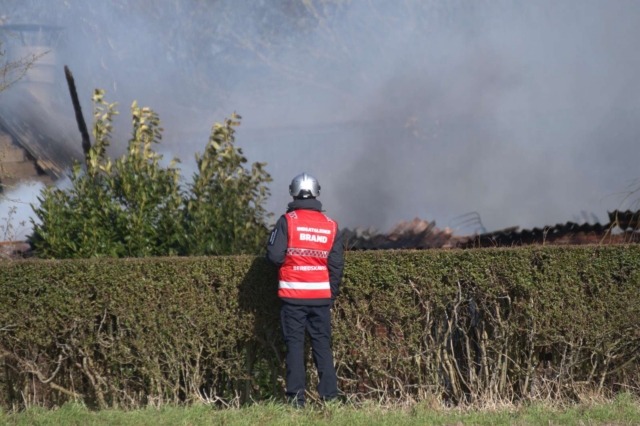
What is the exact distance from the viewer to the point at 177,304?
504cm

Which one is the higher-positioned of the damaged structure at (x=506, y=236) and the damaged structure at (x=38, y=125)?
the damaged structure at (x=38, y=125)

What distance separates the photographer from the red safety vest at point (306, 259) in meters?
4.77

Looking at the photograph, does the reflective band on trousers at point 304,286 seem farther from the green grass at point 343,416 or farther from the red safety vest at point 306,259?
the green grass at point 343,416

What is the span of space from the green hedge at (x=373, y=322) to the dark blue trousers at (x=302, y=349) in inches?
9.2

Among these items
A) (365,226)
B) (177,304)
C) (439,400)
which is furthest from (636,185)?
(177,304)

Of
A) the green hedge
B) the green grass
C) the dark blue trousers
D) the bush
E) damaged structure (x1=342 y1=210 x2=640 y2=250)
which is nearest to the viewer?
the green grass

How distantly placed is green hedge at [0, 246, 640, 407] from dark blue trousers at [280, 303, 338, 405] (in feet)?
0.76

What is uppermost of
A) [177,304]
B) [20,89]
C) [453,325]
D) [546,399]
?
[20,89]

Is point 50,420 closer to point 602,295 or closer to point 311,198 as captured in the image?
point 311,198

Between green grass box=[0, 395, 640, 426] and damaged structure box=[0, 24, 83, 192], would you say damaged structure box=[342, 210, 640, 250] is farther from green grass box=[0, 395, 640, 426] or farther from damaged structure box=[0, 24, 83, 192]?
damaged structure box=[0, 24, 83, 192]

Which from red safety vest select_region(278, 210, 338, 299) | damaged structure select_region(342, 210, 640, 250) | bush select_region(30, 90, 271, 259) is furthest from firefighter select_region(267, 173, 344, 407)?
damaged structure select_region(342, 210, 640, 250)

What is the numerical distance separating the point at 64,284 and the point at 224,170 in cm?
225

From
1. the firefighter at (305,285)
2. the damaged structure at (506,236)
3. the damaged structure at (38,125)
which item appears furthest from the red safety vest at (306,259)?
the damaged structure at (38,125)

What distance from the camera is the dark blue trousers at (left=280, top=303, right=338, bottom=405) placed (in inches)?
187
